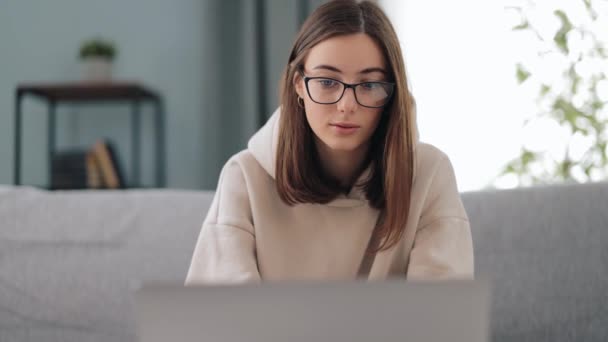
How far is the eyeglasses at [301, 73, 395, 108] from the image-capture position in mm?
939

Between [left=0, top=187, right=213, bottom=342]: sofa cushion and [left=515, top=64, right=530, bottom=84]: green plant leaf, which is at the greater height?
[left=515, top=64, right=530, bottom=84]: green plant leaf

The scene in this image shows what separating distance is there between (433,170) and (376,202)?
0.36 ft

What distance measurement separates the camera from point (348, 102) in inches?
36.5

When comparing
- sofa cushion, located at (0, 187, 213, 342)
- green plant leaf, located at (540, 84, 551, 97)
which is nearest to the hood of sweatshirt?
sofa cushion, located at (0, 187, 213, 342)

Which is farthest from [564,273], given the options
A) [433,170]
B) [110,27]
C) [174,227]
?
[110,27]

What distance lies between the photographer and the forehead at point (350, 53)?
94cm

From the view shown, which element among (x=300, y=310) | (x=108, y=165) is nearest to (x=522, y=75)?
(x=300, y=310)

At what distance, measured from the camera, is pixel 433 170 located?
106cm

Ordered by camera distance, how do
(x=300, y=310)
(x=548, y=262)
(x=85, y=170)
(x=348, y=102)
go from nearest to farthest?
(x=300, y=310) < (x=348, y=102) < (x=548, y=262) < (x=85, y=170)

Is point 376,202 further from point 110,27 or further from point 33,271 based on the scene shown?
point 110,27

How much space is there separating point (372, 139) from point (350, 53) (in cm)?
18

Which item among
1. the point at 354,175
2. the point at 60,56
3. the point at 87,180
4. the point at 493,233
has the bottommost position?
the point at 87,180

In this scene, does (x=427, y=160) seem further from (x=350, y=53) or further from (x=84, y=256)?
(x=84, y=256)

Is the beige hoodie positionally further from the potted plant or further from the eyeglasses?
the potted plant
